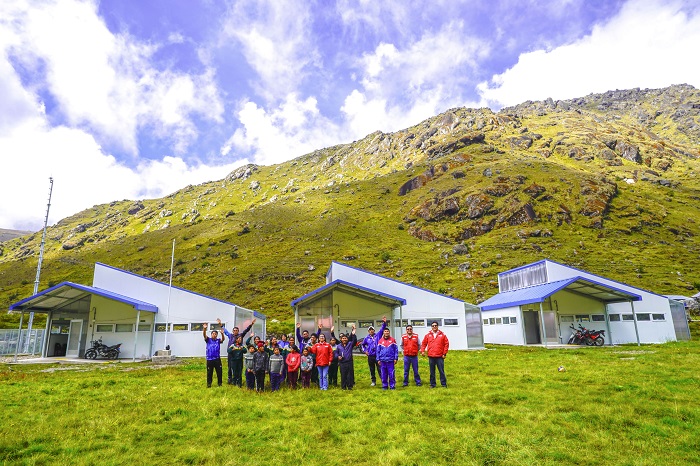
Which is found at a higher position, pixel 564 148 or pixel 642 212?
pixel 564 148

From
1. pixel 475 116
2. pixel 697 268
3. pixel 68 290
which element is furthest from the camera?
pixel 475 116

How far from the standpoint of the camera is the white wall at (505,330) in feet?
97.6

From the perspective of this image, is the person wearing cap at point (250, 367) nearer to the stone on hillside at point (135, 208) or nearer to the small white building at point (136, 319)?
the small white building at point (136, 319)

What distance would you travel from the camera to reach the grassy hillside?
60.7m

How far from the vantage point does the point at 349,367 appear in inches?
474

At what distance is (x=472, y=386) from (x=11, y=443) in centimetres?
1020

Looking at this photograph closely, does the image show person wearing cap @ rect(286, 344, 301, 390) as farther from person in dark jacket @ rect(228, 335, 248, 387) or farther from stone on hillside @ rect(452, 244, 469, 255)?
stone on hillside @ rect(452, 244, 469, 255)

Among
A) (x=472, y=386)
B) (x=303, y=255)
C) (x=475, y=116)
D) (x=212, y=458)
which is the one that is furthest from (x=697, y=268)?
(x=475, y=116)

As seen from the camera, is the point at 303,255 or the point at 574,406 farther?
the point at 303,255

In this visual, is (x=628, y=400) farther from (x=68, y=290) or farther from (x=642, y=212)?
(x=642, y=212)

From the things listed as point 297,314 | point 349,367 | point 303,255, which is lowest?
point 349,367

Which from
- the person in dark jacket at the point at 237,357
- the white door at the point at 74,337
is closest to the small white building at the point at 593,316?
the person in dark jacket at the point at 237,357

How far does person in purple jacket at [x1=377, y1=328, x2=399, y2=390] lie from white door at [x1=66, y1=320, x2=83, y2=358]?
23632 mm

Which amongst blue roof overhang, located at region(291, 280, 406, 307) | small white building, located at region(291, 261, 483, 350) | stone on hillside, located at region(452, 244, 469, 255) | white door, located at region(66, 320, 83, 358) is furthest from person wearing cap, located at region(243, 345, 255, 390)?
stone on hillside, located at region(452, 244, 469, 255)
